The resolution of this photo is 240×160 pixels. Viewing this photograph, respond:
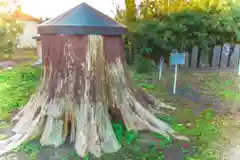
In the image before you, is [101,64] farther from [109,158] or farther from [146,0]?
[146,0]

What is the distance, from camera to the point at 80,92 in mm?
4340

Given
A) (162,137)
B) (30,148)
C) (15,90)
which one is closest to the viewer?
(30,148)

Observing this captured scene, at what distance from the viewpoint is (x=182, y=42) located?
472 inches

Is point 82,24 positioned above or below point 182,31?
below

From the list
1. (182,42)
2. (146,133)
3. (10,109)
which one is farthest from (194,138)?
(182,42)

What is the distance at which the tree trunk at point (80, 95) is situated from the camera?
4.18m

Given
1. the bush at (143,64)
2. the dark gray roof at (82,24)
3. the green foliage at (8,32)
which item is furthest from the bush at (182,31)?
the green foliage at (8,32)

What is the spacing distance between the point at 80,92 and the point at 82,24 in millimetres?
1141

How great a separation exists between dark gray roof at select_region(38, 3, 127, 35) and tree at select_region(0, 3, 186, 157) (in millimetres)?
18

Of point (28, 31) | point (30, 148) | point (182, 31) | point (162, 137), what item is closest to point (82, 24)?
point (30, 148)

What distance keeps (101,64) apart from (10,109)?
329cm

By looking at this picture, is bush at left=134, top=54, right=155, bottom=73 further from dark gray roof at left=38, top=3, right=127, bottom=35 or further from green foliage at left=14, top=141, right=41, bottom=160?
green foliage at left=14, top=141, right=41, bottom=160

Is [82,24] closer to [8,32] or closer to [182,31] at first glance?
[182,31]

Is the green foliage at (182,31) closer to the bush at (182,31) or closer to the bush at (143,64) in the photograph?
the bush at (182,31)
